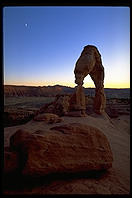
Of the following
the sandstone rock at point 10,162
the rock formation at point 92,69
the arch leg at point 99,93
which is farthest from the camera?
the arch leg at point 99,93

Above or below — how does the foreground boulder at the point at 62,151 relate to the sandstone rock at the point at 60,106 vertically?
below

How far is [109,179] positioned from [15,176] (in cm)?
201

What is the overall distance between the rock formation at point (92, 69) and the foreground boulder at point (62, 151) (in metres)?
8.56

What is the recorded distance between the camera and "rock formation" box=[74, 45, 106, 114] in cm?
1237

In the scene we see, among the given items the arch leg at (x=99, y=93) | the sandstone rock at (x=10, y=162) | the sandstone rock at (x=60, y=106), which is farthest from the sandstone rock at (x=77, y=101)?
the sandstone rock at (x=10, y=162)

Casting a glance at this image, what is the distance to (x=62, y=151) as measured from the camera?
3.56 metres

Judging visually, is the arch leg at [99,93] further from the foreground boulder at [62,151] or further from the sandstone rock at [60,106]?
the foreground boulder at [62,151]

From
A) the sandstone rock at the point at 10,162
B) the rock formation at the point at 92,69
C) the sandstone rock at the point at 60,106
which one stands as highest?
the rock formation at the point at 92,69

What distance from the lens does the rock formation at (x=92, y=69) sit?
Answer: 487 inches

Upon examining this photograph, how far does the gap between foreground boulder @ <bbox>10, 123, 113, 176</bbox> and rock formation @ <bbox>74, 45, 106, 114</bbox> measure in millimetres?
8559

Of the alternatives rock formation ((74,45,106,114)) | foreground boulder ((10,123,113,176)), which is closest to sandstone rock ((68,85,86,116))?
rock formation ((74,45,106,114))

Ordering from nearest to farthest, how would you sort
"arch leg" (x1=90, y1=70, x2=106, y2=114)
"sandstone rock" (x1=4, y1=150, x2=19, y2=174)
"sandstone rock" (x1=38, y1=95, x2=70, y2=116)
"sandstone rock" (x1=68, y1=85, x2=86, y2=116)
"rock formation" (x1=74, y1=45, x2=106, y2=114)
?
"sandstone rock" (x1=4, y1=150, x2=19, y2=174), "sandstone rock" (x1=68, y1=85, x2=86, y2=116), "rock formation" (x1=74, y1=45, x2=106, y2=114), "sandstone rock" (x1=38, y1=95, x2=70, y2=116), "arch leg" (x1=90, y1=70, x2=106, y2=114)

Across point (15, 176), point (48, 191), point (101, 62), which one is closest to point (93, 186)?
point (48, 191)

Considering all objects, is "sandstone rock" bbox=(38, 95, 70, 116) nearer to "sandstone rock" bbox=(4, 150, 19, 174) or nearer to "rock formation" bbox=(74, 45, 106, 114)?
"rock formation" bbox=(74, 45, 106, 114)
